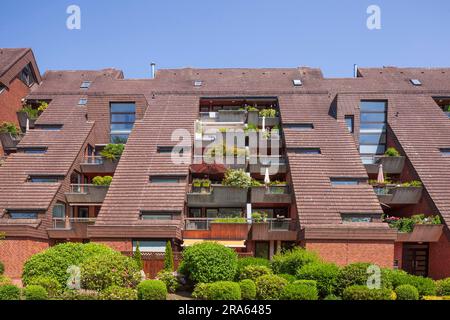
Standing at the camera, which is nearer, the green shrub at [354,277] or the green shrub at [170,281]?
the green shrub at [354,277]

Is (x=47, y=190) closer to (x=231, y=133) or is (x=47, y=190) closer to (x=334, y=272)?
(x=231, y=133)

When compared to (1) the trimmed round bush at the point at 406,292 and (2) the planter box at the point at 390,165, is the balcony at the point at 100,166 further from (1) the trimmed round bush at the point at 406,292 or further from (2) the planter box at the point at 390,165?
(1) the trimmed round bush at the point at 406,292

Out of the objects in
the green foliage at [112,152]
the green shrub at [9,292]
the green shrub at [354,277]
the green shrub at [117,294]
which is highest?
the green foliage at [112,152]

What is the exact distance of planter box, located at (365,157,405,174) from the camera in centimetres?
3700

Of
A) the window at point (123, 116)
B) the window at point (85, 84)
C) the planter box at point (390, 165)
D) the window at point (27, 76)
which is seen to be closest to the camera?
the planter box at point (390, 165)

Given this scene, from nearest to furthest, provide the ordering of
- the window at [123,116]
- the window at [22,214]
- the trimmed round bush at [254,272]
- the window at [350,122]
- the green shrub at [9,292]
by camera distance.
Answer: the green shrub at [9,292], the trimmed round bush at [254,272], the window at [22,214], the window at [350,122], the window at [123,116]

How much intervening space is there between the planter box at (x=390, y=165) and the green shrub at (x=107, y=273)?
20.8 meters

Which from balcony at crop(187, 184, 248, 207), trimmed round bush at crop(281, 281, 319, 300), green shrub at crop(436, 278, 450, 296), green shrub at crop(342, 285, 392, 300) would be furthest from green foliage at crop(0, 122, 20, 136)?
green shrub at crop(436, 278, 450, 296)

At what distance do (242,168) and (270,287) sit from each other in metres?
15.7

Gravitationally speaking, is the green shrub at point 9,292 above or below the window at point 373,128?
below

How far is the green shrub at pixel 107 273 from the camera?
878 inches

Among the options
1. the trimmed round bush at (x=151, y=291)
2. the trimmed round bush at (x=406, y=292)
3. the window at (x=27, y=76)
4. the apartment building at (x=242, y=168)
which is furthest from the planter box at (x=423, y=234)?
the window at (x=27, y=76)

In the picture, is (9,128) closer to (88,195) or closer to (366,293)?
(88,195)

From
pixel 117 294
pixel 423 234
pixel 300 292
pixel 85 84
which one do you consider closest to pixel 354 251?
pixel 423 234
